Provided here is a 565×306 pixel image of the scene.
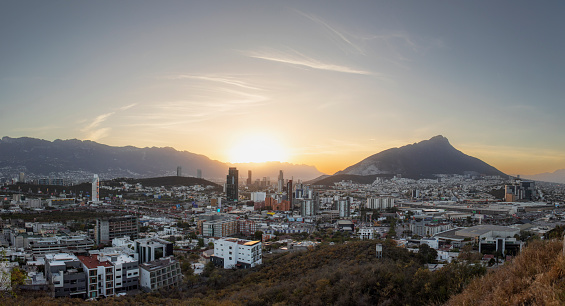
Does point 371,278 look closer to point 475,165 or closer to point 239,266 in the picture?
point 239,266

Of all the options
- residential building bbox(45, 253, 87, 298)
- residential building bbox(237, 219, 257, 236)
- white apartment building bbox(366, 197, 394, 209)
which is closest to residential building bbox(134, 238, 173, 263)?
residential building bbox(45, 253, 87, 298)

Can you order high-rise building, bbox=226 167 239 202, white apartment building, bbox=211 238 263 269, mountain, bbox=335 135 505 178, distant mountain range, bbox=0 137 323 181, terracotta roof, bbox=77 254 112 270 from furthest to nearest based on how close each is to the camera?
1. mountain, bbox=335 135 505 178
2. distant mountain range, bbox=0 137 323 181
3. high-rise building, bbox=226 167 239 202
4. white apartment building, bbox=211 238 263 269
5. terracotta roof, bbox=77 254 112 270

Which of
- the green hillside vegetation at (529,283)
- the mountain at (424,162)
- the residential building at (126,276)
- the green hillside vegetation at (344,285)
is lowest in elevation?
the residential building at (126,276)

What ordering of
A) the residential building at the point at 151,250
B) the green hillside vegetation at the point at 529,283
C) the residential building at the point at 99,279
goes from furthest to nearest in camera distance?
the residential building at the point at 151,250
the residential building at the point at 99,279
the green hillside vegetation at the point at 529,283

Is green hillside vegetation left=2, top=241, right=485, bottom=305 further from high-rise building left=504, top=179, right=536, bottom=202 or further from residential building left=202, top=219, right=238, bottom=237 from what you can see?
high-rise building left=504, top=179, right=536, bottom=202

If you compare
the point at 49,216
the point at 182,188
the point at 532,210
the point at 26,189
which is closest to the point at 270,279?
the point at 49,216

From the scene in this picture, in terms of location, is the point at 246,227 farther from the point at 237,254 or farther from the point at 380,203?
the point at 380,203

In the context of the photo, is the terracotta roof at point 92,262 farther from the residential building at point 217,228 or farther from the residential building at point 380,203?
the residential building at point 380,203

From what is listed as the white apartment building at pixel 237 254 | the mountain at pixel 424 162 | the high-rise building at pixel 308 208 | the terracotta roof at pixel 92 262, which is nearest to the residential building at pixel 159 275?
the terracotta roof at pixel 92 262

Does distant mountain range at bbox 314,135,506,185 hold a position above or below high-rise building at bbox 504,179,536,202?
above

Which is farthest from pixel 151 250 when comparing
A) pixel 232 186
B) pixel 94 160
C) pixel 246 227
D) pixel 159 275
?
pixel 94 160
